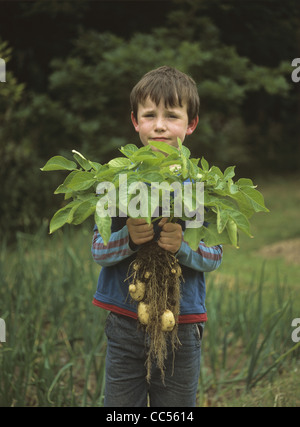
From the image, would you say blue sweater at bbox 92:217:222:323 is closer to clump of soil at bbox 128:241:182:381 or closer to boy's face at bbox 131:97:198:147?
clump of soil at bbox 128:241:182:381

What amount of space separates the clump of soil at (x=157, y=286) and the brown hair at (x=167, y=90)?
0.47 m

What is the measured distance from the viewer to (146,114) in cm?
163

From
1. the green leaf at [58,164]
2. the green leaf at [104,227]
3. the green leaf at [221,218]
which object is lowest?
the green leaf at [104,227]

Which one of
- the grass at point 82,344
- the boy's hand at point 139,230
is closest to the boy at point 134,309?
the boy's hand at point 139,230

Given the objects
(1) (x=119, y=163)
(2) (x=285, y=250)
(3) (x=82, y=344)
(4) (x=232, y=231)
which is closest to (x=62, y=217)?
(1) (x=119, y=163)

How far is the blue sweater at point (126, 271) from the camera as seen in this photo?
5.05 ft

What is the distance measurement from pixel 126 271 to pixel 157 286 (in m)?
0.19

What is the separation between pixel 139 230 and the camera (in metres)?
1.43

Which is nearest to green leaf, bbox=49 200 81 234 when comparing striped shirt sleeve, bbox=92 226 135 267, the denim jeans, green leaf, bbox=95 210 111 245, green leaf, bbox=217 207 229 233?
green leaf, bbox=95 210 111 245

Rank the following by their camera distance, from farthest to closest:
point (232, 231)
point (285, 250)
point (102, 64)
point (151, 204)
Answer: point (102, 64) < point (285, 250) < point (232, 231) < point (151, 204)

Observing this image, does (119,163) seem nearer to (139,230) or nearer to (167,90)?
(139,230)

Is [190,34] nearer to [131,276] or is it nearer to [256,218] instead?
[256,218]

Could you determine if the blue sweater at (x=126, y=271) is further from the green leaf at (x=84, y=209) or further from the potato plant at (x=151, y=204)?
the green leaf at (x=84, y=209)

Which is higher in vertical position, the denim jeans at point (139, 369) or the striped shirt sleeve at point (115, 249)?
the striped shirt sleeve at point (115, 249)
